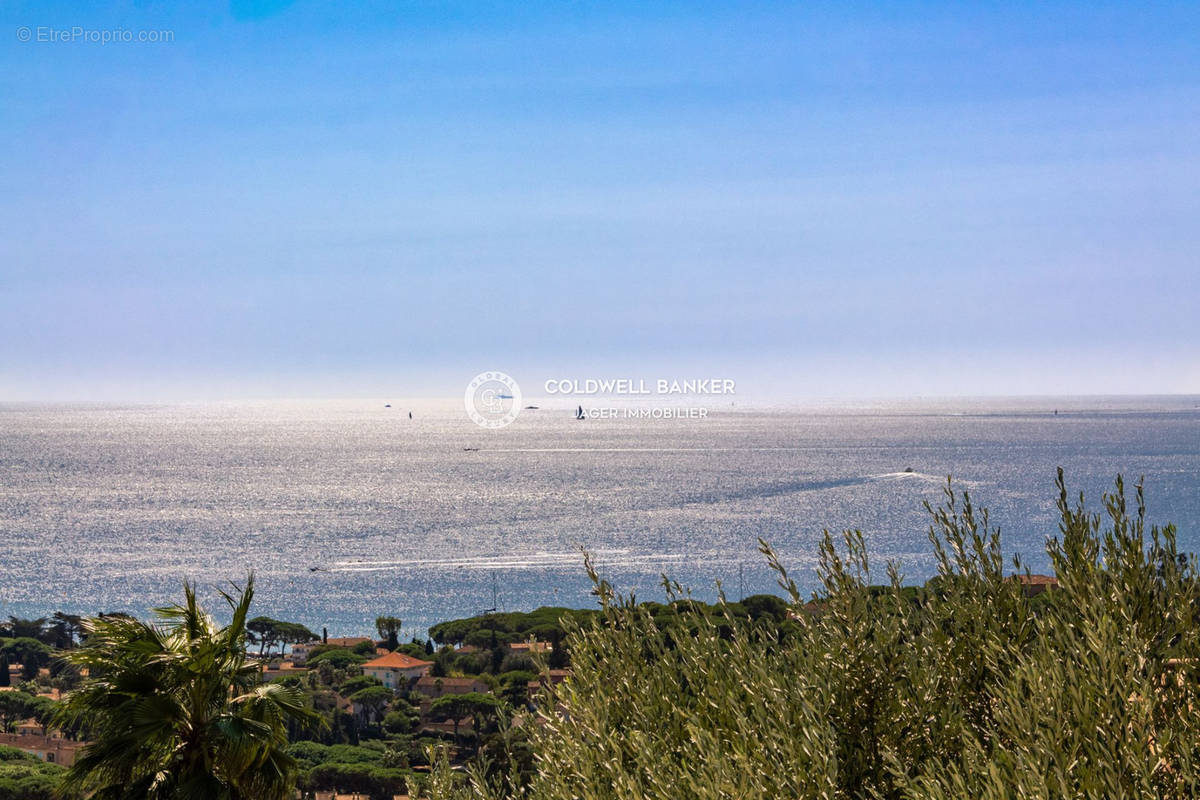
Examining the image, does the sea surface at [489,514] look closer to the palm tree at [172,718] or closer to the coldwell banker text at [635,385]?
the coldwell banker text at [635,385]

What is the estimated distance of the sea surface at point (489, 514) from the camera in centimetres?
6456

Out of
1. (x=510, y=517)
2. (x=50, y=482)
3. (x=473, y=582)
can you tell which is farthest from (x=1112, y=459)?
(x=50, y=482)

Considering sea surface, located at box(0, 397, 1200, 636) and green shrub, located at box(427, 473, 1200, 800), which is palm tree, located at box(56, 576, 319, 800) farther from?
sea surface, located at box(0, 397, 1200, 636)

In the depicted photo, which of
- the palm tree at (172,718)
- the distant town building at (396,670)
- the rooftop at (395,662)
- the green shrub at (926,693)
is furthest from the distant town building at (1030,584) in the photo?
the rooftop at (395,662)

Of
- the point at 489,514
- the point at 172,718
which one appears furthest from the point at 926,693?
the point at 489,514

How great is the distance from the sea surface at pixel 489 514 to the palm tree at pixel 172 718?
49040mm

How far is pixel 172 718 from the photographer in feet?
21.3

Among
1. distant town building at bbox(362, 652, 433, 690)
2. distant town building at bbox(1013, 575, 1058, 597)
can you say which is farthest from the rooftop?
distant town building at bbox(1013, 575, 1058, 597)

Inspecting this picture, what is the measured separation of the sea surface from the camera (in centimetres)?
6456

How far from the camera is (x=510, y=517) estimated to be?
91000 mm

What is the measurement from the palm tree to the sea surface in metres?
Answer: 49.0

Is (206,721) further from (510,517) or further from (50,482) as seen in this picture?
(50,482)

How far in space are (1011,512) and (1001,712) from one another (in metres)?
84.1

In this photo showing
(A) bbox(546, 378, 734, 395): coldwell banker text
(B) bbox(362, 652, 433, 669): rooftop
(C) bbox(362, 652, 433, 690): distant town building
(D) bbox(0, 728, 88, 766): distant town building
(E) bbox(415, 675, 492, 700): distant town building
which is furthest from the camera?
(A) bbox(546, 378, 734, 395): coldwell banker text
